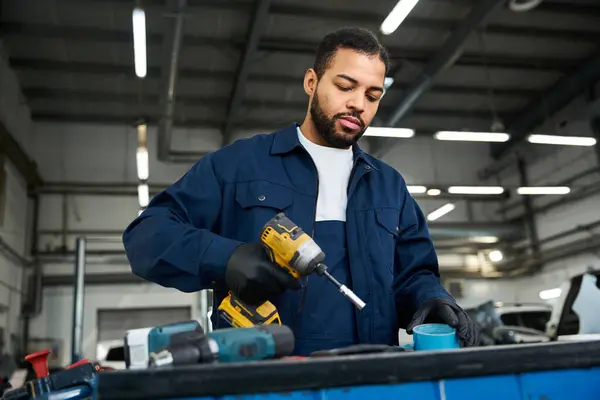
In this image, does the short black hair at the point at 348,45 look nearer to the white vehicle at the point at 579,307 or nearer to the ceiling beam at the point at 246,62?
the white vehicle at the point at 579,307

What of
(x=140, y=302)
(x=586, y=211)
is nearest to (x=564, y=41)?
(x=586, y=211)

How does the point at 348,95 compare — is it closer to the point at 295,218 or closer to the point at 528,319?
the point at 295,218

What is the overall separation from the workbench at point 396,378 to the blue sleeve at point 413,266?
60 cm

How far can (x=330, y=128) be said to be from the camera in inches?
68.5

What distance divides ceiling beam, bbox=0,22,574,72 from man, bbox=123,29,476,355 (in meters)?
6.11

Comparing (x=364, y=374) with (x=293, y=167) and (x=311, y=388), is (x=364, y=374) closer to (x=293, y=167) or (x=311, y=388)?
(x=311, y=388)

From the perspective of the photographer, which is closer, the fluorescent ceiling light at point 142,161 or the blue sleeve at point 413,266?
the blue sleeve at point 413,266

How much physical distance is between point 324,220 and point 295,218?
9 centimetres

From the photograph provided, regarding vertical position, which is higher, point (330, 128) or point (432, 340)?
point (330, 128)

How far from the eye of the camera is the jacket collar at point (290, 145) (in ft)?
5.63

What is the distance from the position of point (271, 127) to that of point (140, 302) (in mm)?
3905

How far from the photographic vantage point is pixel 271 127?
10375 mm

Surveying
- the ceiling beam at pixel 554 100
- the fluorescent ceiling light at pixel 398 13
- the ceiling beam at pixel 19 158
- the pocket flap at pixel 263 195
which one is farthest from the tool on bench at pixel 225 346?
the ceiling beam at pixel 554 100

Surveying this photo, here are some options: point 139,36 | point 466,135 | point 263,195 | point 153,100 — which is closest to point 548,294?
point 466,135
